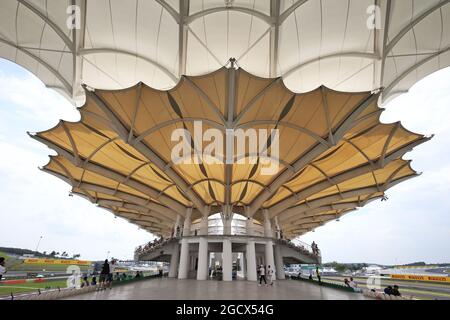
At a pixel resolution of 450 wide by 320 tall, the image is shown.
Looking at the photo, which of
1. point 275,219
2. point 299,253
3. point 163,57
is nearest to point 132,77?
point 163,57

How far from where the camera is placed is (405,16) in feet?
54.5

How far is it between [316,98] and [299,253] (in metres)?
30.5

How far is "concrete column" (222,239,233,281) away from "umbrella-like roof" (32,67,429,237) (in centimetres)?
399

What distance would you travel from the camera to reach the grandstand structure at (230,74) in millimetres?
14336

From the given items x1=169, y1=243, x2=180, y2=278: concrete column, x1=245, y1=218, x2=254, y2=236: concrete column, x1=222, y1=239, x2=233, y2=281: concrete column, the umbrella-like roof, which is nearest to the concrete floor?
x1=222, y1=239, x2=233, y2=281: concrete column

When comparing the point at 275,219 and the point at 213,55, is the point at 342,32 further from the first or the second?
the point at 275,219

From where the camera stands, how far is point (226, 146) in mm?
17703

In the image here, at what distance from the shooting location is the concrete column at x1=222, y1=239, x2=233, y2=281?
24.2 metres
